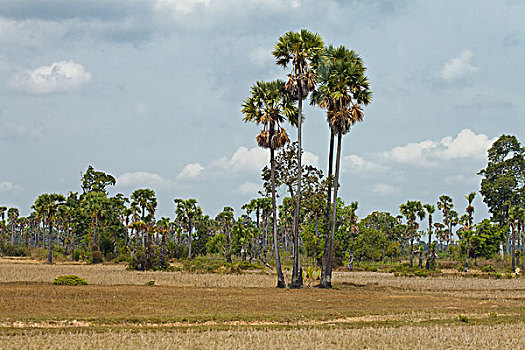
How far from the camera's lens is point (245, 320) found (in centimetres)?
2494

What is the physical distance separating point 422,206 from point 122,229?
187 feet

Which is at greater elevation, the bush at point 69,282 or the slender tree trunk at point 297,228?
the slender tree trunk at point 297,228

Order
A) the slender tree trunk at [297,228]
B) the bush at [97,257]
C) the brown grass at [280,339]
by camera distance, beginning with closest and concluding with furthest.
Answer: the brown grass at [280,339] → the slender tree trunk at [297,228] → the bush at [97,257]

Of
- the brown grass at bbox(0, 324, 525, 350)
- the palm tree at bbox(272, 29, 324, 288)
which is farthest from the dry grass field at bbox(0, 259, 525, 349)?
the palm tree at bbox(272, 29, 324, 288)

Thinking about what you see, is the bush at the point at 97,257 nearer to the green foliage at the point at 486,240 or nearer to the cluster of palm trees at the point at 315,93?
the cluster of palm trees at the point at 315,93

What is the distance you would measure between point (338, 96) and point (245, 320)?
85.4 feet

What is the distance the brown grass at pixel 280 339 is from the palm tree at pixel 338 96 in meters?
24.3

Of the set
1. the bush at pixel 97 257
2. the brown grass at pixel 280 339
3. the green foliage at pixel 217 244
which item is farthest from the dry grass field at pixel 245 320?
the green foliage at pixel 217 244

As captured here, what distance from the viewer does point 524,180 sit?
116 metres

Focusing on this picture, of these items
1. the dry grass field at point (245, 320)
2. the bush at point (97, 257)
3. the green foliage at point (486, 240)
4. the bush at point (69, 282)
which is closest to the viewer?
the dry grass field at point (245, 320)

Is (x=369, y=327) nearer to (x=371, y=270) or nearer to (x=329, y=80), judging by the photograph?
(x=329, y=80)

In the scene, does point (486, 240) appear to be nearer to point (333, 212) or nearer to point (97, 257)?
point (333, 212)

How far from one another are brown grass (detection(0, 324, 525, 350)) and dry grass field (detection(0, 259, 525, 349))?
0.03 metres

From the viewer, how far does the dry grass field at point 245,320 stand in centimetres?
1920
